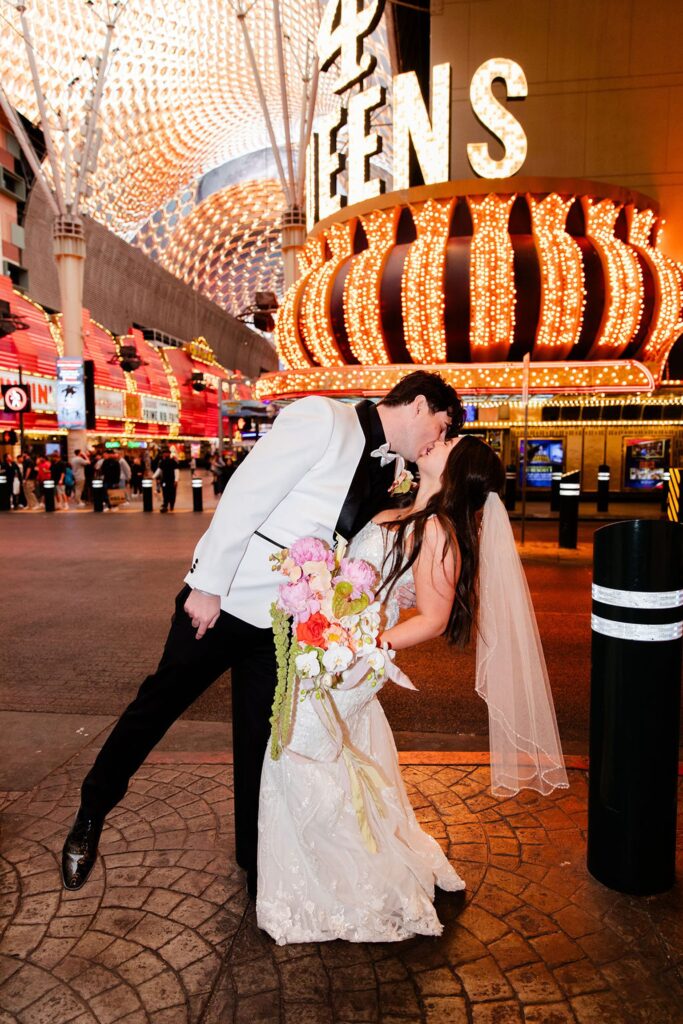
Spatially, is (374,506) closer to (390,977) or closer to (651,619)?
(651,619)

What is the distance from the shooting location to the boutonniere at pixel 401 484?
281 cm

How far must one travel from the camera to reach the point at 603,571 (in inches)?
108

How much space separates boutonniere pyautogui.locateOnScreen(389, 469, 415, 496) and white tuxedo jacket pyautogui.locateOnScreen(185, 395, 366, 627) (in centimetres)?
31

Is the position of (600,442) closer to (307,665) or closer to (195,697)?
(195,697)

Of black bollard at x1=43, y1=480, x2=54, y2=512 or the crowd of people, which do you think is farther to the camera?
the crowd of people

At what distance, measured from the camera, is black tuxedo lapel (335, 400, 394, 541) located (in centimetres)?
257

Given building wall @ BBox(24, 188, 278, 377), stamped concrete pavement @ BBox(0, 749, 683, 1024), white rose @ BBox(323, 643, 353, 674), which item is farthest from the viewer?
building wall @ BBox(24, 188, 278, 377)

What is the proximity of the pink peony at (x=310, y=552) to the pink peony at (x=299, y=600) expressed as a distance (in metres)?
0.08

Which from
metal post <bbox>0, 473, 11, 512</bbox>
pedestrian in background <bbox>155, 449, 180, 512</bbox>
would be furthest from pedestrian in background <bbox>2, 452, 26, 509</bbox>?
pedestrian in background <bbox>155, 449, 180, 512</bbox>

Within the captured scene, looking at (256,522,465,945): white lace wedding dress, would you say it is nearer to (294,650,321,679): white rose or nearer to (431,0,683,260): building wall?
(294,650,321,679): white rose

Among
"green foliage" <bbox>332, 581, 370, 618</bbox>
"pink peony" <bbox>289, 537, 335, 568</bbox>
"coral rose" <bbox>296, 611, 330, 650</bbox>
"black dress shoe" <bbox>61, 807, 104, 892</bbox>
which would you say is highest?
"pink peony" <bbox>289, 537, 335, 568</bbox>

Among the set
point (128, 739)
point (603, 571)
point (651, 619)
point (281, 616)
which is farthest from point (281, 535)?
point (651, 619)

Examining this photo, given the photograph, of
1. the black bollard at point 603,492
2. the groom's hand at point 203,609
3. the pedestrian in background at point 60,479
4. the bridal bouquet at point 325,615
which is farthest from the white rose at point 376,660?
the pedestrian in background at point 60,479

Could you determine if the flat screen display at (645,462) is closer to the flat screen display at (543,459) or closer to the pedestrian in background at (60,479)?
the flat screen display at (543,459)
